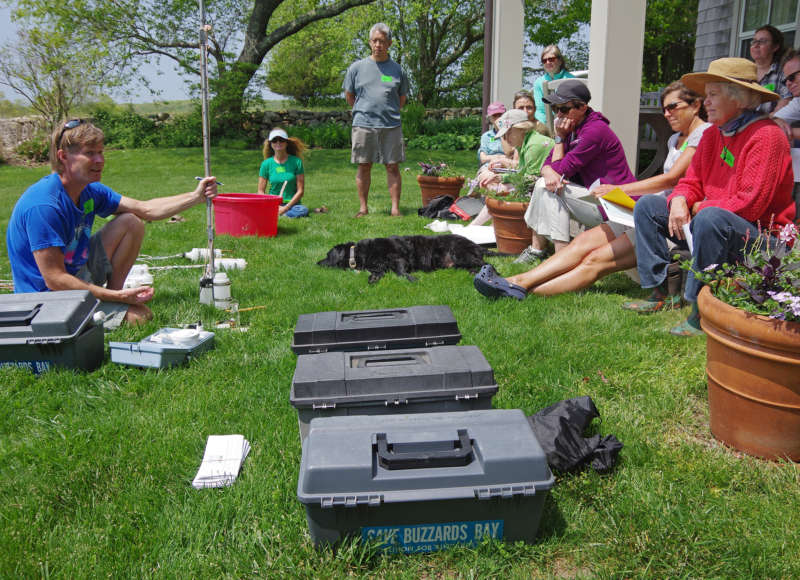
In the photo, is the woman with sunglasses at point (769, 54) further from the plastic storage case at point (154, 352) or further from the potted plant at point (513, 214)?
the plastic storage case at point (154, 352)

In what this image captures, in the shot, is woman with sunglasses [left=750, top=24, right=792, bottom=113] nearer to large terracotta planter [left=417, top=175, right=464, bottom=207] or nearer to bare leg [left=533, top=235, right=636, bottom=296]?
bare leg [left=533, top=235, right=636, bottom=296]

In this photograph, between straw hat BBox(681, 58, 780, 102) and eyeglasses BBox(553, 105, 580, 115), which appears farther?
eyeglasses BBox(553, 105, 580, 115)

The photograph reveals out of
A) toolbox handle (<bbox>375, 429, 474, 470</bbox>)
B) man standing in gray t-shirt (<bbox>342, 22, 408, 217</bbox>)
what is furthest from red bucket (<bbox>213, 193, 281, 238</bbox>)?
toolbox handle (<bbox>375, 429, 474, 470</bbox>)

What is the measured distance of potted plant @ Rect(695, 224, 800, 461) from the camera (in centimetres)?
233

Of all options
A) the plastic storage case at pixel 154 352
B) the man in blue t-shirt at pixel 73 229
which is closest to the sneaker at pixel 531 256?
the man in blue t-shirt at pixel 73 229

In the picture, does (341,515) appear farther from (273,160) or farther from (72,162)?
(273,160)

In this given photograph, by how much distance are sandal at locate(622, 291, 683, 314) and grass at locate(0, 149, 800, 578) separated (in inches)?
4.8

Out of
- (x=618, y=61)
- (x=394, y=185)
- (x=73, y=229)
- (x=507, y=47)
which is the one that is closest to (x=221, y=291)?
(x=73, y=229)

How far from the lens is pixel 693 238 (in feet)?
11.0

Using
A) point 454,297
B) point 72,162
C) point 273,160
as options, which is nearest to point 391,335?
point 454,297

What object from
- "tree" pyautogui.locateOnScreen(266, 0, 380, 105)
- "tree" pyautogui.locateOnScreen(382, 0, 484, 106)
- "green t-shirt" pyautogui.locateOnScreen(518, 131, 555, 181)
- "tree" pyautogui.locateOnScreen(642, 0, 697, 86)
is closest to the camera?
"green t-shirt" pyautogui.locateOnScreen(518, 131, 555, 181)

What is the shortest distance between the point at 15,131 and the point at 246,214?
15549mm

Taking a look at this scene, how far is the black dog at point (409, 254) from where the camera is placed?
216 inches

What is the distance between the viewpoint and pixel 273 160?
820cm
